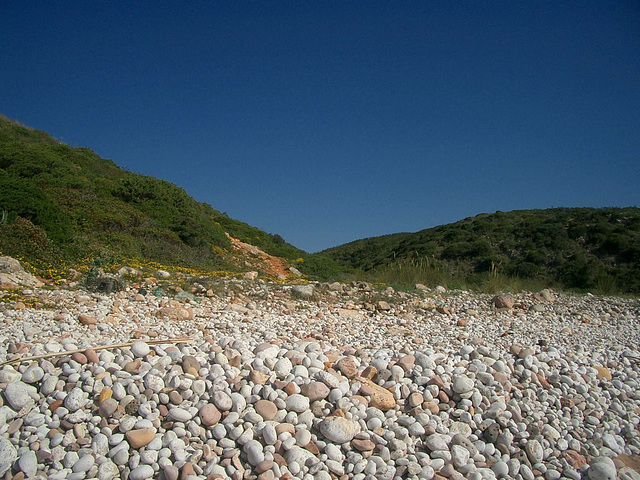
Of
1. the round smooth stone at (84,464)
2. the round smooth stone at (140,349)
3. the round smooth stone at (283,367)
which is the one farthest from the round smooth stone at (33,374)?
the round smooth stone at (283,367)

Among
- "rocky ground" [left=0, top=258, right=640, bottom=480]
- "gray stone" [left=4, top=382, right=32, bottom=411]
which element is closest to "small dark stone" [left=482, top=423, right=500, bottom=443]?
"rocky ground" [left=0, top=258, right=640, bottom=480]

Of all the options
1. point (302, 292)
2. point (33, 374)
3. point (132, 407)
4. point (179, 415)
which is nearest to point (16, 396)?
point (33, 374)

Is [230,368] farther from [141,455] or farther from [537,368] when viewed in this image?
[537,368]

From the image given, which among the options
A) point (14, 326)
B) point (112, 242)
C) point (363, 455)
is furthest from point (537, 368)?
point (112, 242)

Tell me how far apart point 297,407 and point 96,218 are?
11.3m

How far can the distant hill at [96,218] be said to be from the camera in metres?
8.62

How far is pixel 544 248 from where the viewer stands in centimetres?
2352

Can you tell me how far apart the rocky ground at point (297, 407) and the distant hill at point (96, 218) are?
15.2 ft

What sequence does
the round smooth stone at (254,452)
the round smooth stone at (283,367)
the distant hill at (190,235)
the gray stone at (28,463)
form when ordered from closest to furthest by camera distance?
the gray stone at (28,463) → the round smooth stone at (254,452) → the round smooth stone at (283,367) → the distant hill at (190,235)

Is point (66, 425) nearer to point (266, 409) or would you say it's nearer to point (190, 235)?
point (266, 409)

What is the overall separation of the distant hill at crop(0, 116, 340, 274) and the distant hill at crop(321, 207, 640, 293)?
6638mm

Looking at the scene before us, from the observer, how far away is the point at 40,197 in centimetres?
1012

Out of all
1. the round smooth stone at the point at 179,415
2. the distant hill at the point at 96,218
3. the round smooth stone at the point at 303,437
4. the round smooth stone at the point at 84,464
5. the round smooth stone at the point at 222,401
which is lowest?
the round smooth stone at the point at 84,464

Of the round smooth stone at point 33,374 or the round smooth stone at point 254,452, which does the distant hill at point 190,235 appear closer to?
the round smooth stone at point 33,374
